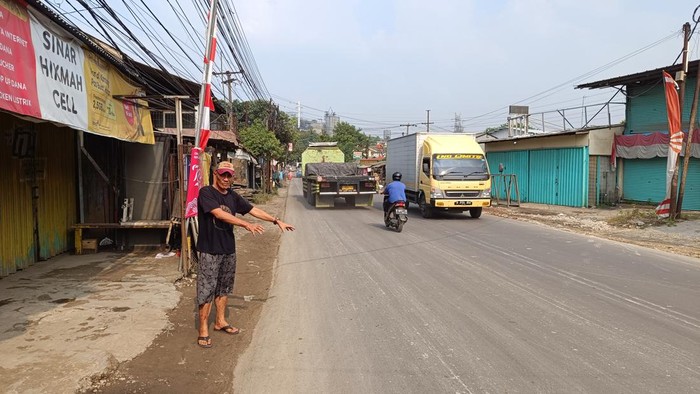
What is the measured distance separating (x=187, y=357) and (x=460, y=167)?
43.7 ft

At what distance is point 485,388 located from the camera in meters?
3.65

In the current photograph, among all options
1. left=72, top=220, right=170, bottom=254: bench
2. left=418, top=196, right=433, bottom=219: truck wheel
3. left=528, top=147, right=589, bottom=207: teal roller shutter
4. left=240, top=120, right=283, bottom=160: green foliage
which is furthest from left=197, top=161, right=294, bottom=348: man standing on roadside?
left=240, top=120, right=283, bottom=160: green foliage

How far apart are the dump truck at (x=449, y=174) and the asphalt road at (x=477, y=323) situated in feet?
19.1

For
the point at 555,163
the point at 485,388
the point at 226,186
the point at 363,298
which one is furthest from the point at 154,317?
the point at 555,163

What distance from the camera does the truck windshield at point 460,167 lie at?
16.1 metres

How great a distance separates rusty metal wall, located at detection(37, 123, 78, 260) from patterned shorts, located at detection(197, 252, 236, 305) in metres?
4.90

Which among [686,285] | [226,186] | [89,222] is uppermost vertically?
[226,186]

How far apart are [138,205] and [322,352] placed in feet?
23.3

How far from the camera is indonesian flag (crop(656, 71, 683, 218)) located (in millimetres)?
14359

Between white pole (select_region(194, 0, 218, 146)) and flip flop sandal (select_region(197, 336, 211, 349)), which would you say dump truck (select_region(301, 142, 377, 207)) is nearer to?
white pole (select_region(194, 0, 218, 146))

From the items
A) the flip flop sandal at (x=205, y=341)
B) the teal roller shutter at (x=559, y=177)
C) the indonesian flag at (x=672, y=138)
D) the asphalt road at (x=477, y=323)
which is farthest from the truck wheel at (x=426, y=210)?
the flip flop sandal at (x=205, y=341)

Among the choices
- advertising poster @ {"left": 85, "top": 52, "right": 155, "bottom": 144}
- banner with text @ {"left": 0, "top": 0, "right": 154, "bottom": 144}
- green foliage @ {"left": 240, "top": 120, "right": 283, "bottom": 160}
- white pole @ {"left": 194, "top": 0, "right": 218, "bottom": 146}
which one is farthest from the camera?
green foliage @ {"left": 240, "top": 120, "right": 283, "bottom": 160}

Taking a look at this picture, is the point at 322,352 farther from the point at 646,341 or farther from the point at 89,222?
the point at 89,222

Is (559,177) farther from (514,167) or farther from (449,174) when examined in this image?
(449,174)
